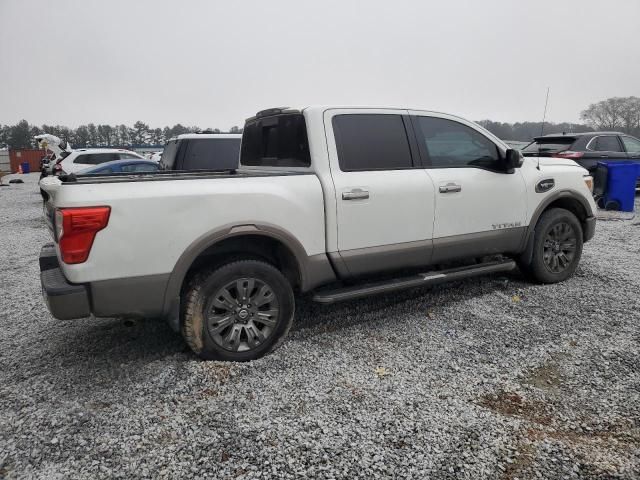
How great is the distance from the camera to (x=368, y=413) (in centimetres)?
269

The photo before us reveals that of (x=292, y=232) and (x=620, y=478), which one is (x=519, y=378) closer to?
(x=620, y=478)

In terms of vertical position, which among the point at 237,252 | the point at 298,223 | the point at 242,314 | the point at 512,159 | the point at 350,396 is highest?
the point at 512,159

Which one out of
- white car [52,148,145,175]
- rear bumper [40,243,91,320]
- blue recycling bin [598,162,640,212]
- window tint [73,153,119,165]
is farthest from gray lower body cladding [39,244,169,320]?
window tint [73,153,119,165]

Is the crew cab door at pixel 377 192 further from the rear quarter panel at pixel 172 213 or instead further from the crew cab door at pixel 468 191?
the rear quarter panel at pixel 172 213

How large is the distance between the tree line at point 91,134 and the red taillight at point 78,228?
2191 inches

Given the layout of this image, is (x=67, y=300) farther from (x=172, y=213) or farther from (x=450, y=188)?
(x=450, y=188)

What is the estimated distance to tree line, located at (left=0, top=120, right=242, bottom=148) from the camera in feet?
216

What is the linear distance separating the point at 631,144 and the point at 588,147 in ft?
6.60

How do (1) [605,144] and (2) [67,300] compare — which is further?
(1) [605,144]

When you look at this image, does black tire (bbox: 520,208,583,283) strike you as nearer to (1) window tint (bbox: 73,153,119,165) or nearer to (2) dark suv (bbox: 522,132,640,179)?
(2) dark suv (bbox: 522,132,640,179)

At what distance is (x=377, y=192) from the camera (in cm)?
365

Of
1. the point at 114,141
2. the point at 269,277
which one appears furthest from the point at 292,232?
the point at 114,141

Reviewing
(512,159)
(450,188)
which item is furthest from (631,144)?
(450,188)

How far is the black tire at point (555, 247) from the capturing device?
4.77 metres
